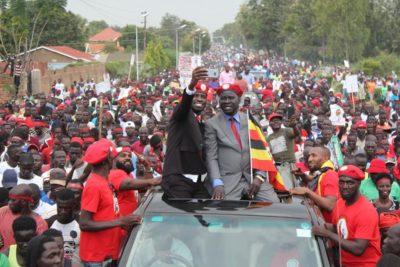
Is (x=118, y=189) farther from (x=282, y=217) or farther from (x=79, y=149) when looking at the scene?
(x=79, y=149)

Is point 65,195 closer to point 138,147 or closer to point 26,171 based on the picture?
point 26,171

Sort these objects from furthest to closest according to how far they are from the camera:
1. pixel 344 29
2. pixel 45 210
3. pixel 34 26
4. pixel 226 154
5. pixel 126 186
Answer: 1. pixel 344 29
2. pixel 34 26
3. pixel 45 210
4. pixel 126 186
5. pixel 226 154

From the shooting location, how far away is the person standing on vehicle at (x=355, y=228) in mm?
5422

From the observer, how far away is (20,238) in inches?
233

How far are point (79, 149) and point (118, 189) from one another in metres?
4.27

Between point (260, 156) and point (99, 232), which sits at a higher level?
point (260, 156)

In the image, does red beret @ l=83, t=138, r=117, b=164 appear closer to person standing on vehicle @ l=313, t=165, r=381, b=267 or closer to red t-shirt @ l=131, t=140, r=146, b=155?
person standing on vehicle @ l=313, t=165, r=381, b=267

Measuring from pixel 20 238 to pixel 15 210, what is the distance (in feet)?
2.67

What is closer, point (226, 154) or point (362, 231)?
point (362, 231)

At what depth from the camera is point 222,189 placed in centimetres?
553

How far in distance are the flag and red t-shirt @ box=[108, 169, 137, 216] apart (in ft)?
3.56

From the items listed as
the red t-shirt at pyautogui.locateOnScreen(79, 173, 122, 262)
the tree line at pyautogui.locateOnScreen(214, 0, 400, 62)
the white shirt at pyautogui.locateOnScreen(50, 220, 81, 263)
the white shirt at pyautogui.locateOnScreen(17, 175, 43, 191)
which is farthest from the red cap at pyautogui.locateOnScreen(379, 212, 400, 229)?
the tree line at pyautogui.locateOnScreen(214, 0, 400, 62)

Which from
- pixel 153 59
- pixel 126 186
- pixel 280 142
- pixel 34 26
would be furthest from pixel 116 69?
pixel 126 186

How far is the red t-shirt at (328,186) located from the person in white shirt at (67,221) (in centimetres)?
200
